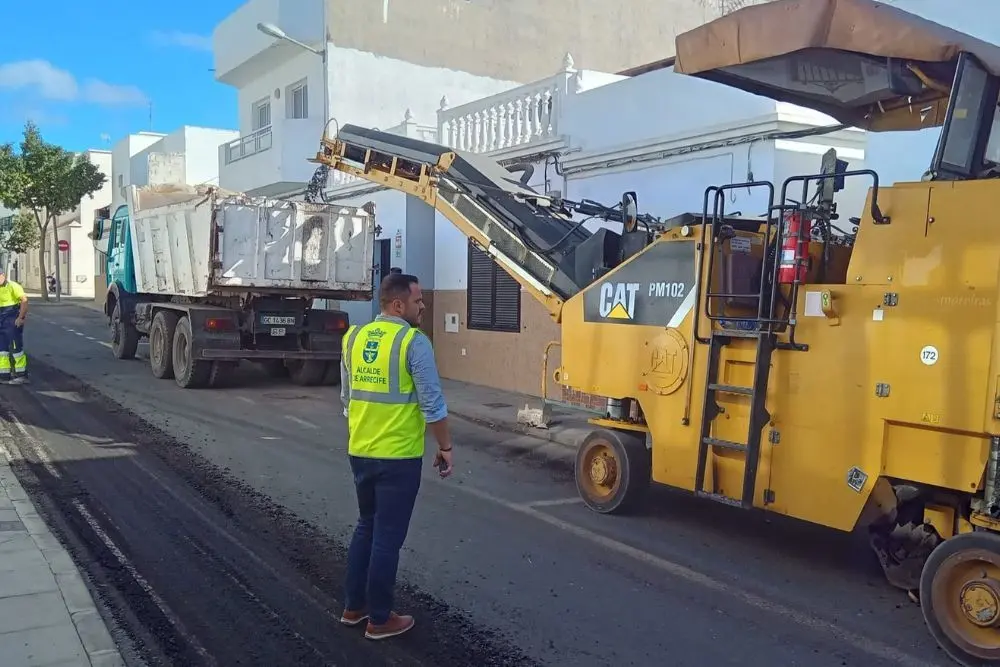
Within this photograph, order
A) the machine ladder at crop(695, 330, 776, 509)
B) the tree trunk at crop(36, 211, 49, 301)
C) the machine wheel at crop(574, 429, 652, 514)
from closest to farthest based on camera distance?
the machine ladder at crop(695, 330, 776, 509) → the machine wheel at crop(574, 429, 652, 514) → the tree trunk at crop(36, 211, 49, 301)

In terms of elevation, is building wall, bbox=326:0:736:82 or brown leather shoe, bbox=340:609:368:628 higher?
building wall, bbox=326:0:736:82

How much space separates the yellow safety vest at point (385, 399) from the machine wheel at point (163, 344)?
10058 mm

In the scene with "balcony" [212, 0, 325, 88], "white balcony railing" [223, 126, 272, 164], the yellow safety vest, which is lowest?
the yellow safety vest

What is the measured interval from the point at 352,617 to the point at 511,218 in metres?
4.56

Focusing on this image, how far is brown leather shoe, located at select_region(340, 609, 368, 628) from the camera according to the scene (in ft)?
14.0

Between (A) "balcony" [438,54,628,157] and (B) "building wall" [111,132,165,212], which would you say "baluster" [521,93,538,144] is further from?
(B) "building wall" [111,132,165,212]

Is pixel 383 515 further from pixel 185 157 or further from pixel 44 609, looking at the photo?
pixel 185 157

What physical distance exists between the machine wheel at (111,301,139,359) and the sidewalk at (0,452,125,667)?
1093 cm

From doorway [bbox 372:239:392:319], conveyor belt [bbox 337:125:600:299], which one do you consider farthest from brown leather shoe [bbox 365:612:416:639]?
doorway [bbox 372:239:392:319]

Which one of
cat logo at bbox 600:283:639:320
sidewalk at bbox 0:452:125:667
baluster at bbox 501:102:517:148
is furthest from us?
baluster at bbox 501:102:517:148

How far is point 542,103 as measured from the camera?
486 inches

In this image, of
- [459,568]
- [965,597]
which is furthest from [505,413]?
[965,597]

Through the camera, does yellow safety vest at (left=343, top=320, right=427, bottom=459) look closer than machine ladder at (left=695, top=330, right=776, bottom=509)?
Yes

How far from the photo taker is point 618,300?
6.44 metres
